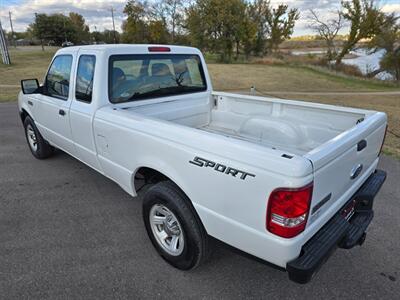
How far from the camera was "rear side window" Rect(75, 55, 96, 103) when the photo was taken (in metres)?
3.06

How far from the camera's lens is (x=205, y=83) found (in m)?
3.95

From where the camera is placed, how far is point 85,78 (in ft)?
10.4

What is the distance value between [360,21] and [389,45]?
282 inches

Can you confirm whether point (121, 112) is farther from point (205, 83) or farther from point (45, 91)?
point (45, 91)

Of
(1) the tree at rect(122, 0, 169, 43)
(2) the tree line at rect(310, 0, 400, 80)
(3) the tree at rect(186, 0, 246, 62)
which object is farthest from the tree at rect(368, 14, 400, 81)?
(1) the tree at rect(122, 0, 169, 43)

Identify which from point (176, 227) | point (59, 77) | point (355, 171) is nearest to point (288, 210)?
point (355, 171)

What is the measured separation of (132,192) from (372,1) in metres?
40.9

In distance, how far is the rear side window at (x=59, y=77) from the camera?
3507 mm

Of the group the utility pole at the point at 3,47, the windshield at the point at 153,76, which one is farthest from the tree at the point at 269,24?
the windshield at the point at 153,76

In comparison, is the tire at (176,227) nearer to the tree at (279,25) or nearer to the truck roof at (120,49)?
the truck roof at (120,49)

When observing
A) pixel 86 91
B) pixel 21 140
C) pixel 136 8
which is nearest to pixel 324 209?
pixel 86 91

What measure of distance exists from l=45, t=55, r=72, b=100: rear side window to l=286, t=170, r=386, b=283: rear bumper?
3.15m

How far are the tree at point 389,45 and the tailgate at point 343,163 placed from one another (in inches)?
1131

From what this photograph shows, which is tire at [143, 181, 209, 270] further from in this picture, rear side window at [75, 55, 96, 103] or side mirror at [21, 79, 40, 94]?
side mirror at [21, 79, 40, 94]
